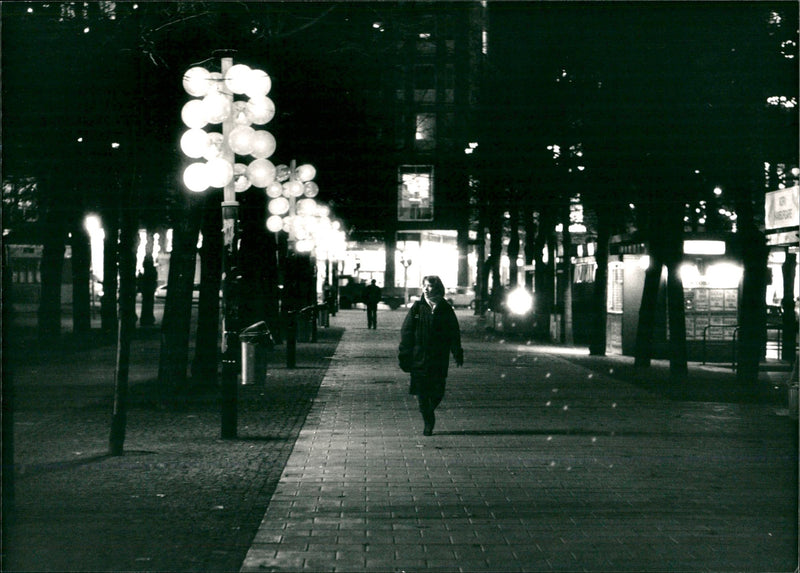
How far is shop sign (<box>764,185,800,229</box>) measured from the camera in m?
14.2

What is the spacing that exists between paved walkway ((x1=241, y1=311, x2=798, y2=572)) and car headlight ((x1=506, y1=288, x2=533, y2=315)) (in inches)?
808

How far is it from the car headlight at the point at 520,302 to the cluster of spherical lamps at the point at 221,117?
25.4m

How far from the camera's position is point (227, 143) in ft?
44.2

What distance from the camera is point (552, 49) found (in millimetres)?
25141

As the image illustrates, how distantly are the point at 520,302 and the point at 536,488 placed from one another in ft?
96.6

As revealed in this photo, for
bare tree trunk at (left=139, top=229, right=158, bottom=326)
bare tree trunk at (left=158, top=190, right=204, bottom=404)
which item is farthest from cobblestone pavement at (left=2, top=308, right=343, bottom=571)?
bare tree trunk at (left=139, top=229, right=158, bottom=326)

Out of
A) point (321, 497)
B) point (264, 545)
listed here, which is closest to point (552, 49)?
point (321, 497)

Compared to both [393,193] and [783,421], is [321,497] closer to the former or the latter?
[783,421]

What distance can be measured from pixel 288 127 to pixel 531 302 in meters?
14.9

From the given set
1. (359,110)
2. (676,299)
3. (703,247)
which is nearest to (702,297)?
(703,247)

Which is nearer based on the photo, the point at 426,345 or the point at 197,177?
the point at 197,177

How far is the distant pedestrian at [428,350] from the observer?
13.5m

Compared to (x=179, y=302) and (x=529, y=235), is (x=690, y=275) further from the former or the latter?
(x=529, y=235)

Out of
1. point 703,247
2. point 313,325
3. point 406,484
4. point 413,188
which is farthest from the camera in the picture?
point 413,188
